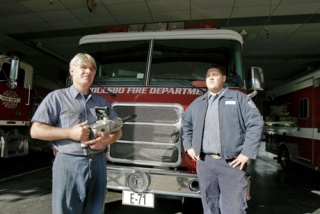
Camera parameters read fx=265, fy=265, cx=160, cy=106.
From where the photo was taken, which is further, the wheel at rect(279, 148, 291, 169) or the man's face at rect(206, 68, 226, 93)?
the wheel at rect(279, 148, 291, 169)

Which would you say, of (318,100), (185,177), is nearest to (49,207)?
(185,177)

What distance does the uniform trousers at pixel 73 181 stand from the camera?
1.94 metres

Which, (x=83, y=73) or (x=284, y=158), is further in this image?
(x=284, y=158)

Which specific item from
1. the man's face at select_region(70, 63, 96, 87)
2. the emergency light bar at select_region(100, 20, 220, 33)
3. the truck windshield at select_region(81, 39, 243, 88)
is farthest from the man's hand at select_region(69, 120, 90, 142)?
the emergency light bar at select_region(100, 20, 220, 33)

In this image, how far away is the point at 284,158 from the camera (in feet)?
27.4

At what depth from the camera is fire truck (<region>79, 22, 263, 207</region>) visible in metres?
3.01

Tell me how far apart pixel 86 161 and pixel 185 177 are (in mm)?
1309

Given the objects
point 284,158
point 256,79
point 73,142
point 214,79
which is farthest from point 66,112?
point 284,158

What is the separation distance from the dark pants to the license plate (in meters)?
0.61

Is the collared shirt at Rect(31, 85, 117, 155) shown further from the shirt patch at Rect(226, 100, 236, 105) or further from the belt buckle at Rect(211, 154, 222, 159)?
the shirt patch at Rect(226, 100, 236, 105)

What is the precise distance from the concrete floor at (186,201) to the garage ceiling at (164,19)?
7.48 ft

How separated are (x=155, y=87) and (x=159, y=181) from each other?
3.96ft

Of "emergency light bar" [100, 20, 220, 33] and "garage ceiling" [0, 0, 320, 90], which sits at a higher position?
"garage ceiling" [0, 0, 320, 90]

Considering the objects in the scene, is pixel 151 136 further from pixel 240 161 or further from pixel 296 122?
pixel 296 122
